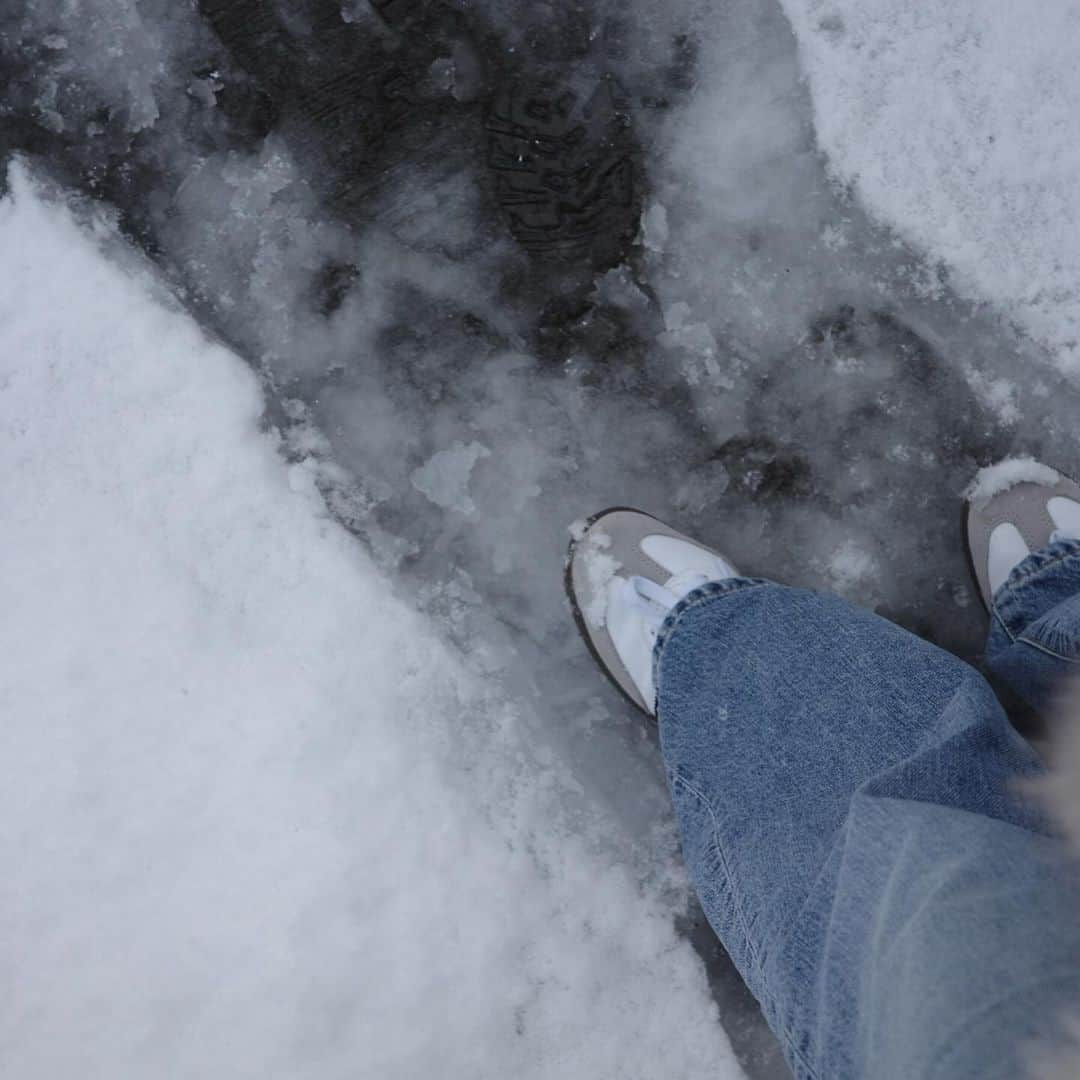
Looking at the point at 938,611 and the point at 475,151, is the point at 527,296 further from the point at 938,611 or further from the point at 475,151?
the point at 938,611

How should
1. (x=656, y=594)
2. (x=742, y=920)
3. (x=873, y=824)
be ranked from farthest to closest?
(x=656, y=594), (x=742, y=920), (x=873, y=824)

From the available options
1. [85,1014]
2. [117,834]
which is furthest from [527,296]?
[85,1014]

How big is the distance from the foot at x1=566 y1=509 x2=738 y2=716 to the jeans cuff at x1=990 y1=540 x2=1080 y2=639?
395mm

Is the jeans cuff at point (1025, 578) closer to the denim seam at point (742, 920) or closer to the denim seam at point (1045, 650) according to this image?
the denim seam at point (1045, 650)

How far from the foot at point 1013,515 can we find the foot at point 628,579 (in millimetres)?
394

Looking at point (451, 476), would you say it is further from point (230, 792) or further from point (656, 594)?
point (230, 792)

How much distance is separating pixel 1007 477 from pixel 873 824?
0.74 meters

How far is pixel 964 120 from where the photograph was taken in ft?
4.43

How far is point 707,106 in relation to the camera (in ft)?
4.51

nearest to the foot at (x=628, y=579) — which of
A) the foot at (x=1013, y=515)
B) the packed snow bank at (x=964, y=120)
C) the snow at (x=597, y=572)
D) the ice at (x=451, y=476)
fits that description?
the snow at (x=597, y=572)

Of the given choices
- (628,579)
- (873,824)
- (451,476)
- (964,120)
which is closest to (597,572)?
(628,579)

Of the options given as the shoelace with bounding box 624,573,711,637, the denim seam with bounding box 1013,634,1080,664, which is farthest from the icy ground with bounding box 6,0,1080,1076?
the denim seam with bounding box 1013,634,1080,664

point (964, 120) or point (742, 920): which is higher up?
point (964, 120)

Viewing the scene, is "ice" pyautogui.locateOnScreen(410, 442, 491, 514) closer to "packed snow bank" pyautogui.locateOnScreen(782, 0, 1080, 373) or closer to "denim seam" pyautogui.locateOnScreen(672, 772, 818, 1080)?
"denim seam" pyautogui.locateOnScreen(672, 772, 818, 1080)
